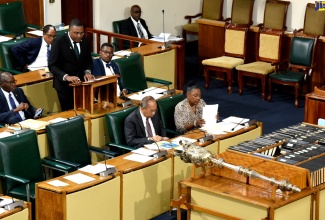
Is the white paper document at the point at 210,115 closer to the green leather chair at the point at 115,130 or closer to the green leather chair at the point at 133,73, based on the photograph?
the green leather chair at the point at 115,130

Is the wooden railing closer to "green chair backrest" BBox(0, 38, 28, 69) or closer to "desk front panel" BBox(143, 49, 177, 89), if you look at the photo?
"desk front panel" BBox(143, 49, 177, 89)

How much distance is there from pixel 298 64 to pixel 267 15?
4.37ft

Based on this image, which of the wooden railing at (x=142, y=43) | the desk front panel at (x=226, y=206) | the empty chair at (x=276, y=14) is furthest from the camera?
the empty chair at (x=276, y=14)

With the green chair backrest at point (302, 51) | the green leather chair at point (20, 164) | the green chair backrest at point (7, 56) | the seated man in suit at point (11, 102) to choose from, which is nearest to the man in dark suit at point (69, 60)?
the seated man in suit at point (11, 102)

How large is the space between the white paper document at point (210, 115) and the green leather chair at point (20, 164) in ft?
6.45

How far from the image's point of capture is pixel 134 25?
45.1 feet

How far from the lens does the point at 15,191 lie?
8.27 meters

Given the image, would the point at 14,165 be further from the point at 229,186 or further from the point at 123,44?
the point at 123,44

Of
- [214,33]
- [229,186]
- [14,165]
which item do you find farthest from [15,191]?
[214,33]

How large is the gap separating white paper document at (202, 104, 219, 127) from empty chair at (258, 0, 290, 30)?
15.3 ft

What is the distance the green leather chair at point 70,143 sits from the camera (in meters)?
8.74

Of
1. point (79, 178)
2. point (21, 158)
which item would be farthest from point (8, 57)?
point (79, 178)

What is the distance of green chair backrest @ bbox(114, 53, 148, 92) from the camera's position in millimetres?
10937

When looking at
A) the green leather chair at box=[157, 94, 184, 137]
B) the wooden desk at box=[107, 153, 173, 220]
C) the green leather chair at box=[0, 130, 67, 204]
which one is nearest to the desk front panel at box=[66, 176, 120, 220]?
the wooden desk at box=[107, 153, 173, 220]
